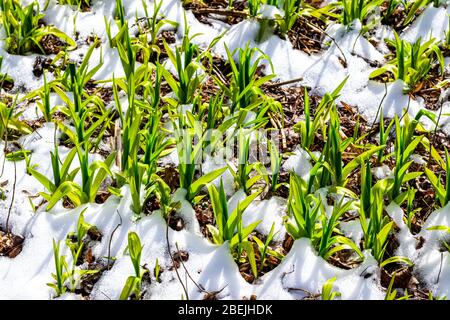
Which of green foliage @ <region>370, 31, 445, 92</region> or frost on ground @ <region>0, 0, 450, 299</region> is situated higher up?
green foliage @ <region>370, 31, 445, 92</region>

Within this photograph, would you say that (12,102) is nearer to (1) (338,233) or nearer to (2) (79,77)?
(2) (79,77)

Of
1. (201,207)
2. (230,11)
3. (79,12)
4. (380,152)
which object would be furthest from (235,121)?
(79,12)

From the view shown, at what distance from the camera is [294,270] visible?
1937mm

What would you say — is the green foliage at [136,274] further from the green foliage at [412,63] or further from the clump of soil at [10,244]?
the green foliage at [412,63]

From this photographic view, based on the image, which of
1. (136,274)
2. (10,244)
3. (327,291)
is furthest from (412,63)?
(10,244)

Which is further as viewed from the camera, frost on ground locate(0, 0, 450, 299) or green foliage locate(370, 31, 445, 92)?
green foliage locate(370, 31, 445, 92)

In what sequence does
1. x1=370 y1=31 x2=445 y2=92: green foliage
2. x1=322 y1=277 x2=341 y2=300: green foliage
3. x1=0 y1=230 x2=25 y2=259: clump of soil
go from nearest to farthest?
x1=322 y1=277 x2=341 y2=300: green foliage
x1=0 y1=230 x2=25 y2=259: clump of soil
x1=370 y1=31 x2=445 y2=92: green foliage

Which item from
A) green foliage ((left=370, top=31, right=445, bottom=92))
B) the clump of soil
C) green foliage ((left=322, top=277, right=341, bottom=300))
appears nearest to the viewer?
green foliage ((left=322, top=277, right=341, bottom=300))

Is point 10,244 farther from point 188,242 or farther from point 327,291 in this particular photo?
point 327,291

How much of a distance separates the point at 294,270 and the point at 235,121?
0.66 m

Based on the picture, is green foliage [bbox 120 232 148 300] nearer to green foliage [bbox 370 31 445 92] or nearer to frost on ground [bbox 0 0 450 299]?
frost on ground [bbox 0 0 450 299]

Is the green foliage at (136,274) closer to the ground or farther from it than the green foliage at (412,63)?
closer to the ground

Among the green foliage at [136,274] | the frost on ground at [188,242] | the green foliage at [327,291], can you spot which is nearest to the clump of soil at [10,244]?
the frost on ground at [188,242]

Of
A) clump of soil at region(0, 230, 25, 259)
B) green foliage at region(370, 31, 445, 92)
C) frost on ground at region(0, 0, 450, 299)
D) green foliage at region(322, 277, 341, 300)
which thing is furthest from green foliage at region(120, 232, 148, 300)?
green foliage at region(370, 31, 445, 92)
